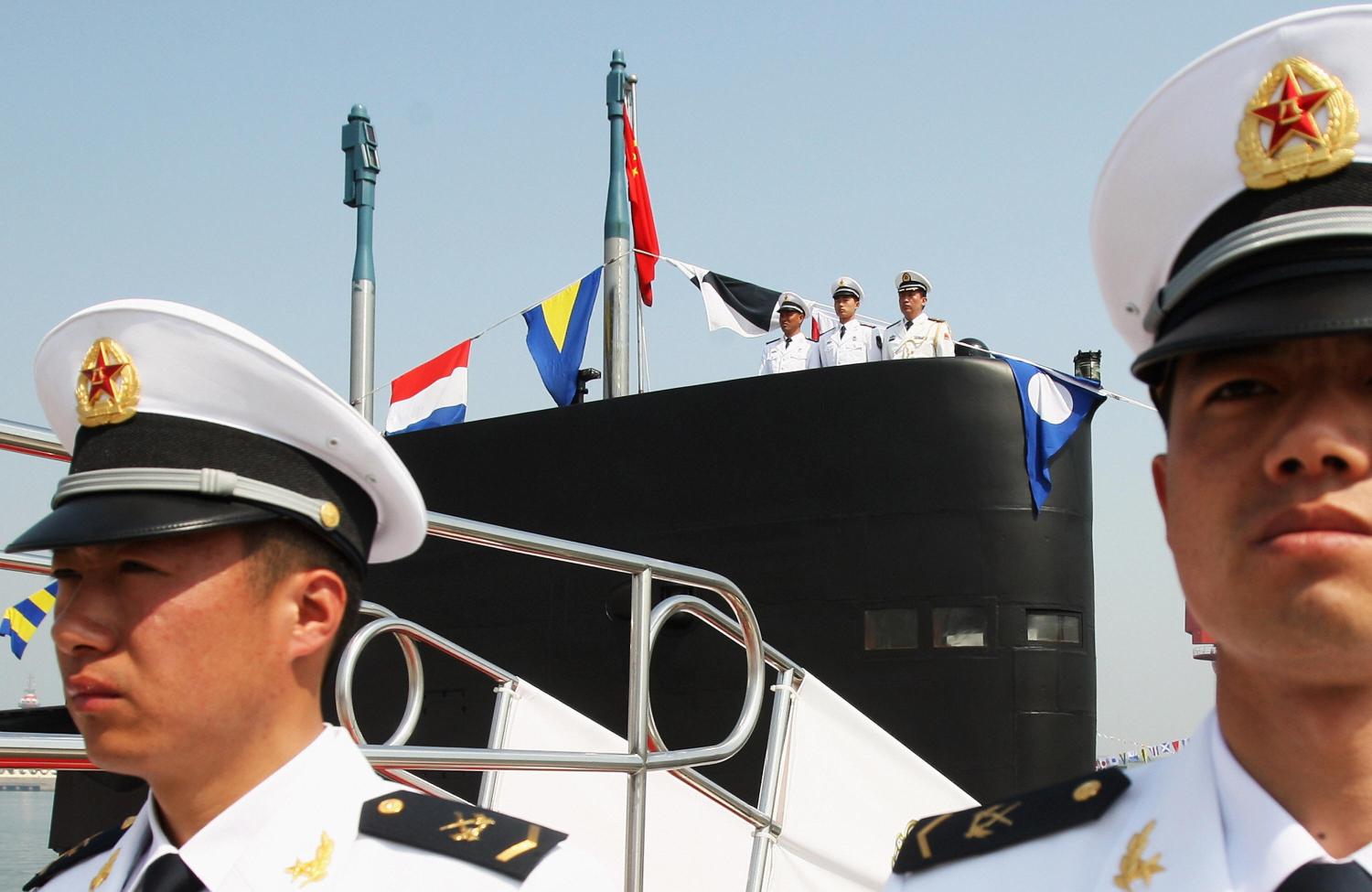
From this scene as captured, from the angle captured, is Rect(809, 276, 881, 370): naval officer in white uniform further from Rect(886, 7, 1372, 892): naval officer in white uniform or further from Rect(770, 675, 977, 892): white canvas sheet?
Rect(886, 7, 1372, 892): naval officer in white uniform

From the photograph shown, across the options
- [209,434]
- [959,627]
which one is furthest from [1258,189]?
[959,627]

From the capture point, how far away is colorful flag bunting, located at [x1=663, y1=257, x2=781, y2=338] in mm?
9461

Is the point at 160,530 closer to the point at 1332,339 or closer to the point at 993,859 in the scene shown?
the point at 993,859

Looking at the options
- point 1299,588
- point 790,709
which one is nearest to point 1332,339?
point 1299,588

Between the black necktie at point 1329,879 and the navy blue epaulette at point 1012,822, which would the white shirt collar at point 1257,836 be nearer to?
the black necktie at point 1329,879

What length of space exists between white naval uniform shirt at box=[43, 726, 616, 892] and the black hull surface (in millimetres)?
4970

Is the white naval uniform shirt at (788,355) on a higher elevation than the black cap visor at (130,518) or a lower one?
higher

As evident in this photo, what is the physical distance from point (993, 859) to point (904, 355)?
6.76 meters

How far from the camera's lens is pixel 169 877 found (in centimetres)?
157

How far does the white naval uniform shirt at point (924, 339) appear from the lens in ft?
26.1

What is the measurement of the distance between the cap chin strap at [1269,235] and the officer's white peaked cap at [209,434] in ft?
3.28

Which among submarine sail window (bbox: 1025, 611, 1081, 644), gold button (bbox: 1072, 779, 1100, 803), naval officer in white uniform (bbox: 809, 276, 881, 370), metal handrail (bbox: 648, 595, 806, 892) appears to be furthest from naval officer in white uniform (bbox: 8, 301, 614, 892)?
naval officer in white uniform (bbox: 809, 276, 881, 370)

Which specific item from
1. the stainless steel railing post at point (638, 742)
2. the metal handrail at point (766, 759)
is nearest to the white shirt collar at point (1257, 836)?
the stainless steel railing post at point (638, 742)

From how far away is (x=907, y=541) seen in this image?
7.00m
